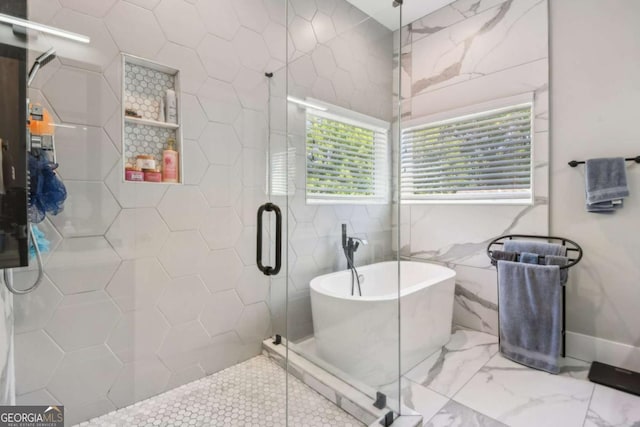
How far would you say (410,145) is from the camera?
121 inches

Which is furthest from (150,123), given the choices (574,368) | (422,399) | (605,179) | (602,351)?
(602,351)

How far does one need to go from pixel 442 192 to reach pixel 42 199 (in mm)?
2889

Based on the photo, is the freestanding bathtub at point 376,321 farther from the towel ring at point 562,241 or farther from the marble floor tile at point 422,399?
the towel ring at point 562,241

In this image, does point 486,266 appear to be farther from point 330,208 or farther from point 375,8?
point 375,8

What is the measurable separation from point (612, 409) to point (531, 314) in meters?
0.57

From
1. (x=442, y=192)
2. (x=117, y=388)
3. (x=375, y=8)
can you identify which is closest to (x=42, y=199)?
(x=117, y=388)

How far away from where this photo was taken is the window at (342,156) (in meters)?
2.05

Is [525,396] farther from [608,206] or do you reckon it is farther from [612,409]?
[608,206]

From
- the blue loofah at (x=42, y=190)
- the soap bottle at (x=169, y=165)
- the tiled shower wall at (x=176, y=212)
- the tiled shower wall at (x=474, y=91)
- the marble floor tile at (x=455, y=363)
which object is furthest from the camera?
the tiled shower wall at (x=474, y=91)

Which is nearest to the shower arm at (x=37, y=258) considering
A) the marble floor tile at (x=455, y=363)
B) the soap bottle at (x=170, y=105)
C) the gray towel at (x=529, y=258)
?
the soap bottle at (x=170, y=105)

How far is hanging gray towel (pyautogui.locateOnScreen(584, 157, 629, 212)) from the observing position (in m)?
1.89

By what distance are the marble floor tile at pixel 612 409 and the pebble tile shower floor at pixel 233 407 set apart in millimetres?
1245

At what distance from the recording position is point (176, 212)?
5.74 feet

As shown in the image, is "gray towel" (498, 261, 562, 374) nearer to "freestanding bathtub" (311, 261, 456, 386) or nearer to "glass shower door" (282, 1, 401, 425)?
"freestanding bathtub" (311, 261, 456, 386)
